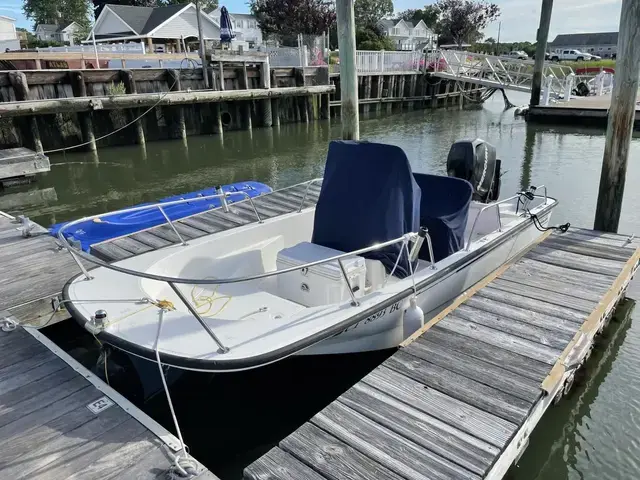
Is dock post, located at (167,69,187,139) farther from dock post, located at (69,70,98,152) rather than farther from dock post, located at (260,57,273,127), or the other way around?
dock post, located at (260,57,273,127)

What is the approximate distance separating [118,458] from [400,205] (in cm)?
295

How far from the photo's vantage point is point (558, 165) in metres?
14.2

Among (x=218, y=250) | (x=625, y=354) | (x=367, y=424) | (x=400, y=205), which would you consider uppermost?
(x=400, y=205)

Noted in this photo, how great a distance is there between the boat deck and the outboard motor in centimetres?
196

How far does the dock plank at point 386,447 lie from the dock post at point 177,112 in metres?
16.8

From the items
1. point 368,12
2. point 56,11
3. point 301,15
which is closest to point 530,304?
point 301,15

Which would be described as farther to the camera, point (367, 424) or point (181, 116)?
point (181, 116)

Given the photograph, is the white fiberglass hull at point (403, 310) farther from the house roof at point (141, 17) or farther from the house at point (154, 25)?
the house roof at point (141, 17)

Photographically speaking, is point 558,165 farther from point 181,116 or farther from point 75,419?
point 75,419

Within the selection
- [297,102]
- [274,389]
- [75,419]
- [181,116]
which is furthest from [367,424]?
[297,102]

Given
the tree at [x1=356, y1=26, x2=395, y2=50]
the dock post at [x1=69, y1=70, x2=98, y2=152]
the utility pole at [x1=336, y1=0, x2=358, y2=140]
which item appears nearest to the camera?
the utility pole at [x1=336, y1=0, x2=358, y2=140]

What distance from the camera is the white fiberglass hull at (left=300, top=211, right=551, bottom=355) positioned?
4141mm

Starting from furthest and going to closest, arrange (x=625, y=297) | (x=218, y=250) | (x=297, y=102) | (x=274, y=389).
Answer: (x=297, y=102) < (x=625, y=297) < (x=218, y=250) < (x=274, y=389)

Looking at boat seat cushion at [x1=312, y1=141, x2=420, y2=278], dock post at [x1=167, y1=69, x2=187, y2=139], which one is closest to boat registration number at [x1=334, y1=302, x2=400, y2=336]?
boat seat cushion at [x1=312, y1=141, x2=420, y2=278]
